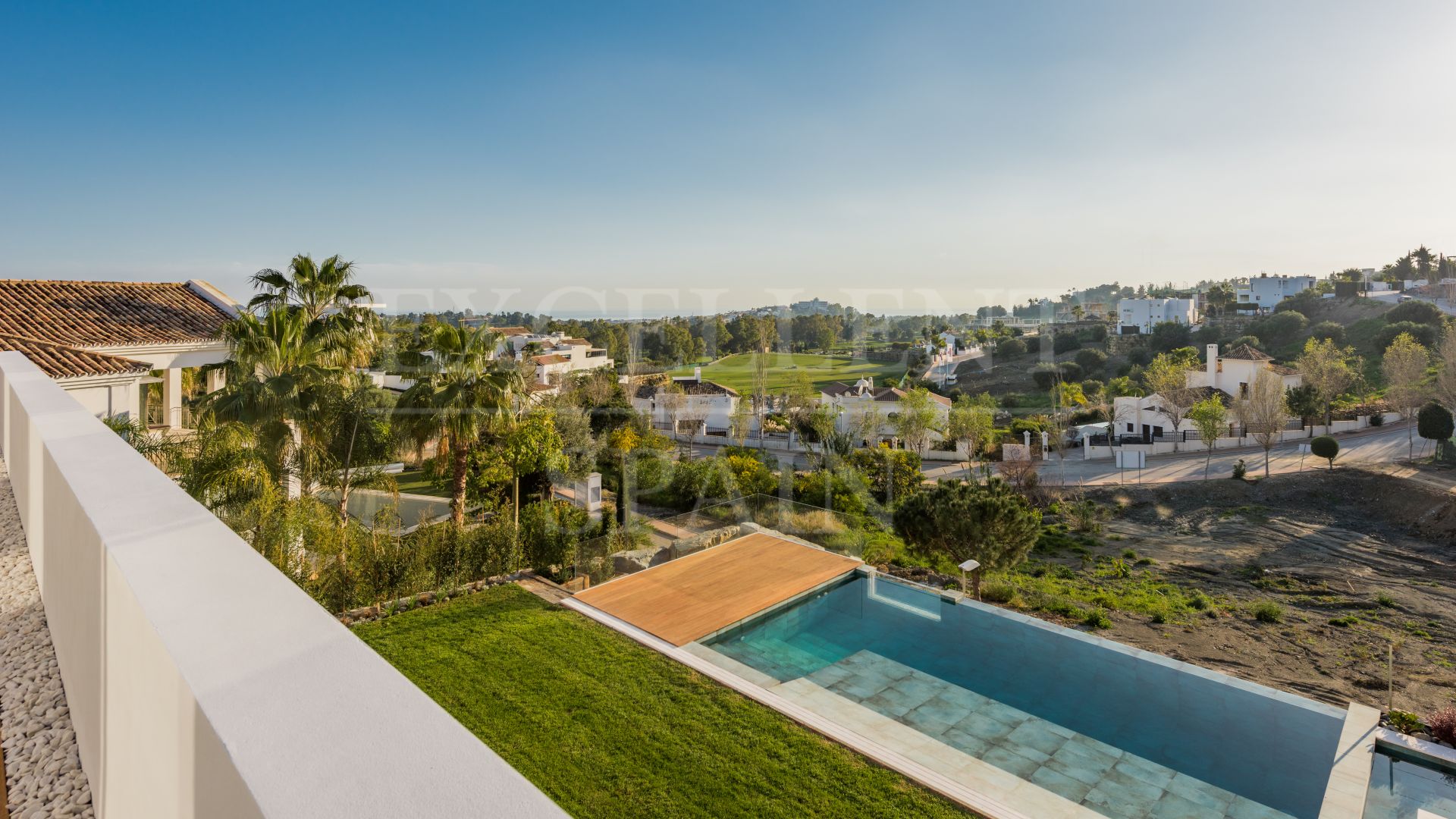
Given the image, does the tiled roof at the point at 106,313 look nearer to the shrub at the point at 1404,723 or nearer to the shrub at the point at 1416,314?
the shrub at the point at 1404,723

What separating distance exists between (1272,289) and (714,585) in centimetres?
7663

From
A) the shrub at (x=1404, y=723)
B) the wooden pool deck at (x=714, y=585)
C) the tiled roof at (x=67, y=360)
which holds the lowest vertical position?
the shrub at (x=1404, y=723)

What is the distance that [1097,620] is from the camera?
11.2 m

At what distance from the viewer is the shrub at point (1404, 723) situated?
25.6 ft

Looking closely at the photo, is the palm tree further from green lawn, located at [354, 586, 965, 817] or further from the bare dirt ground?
the bare dirt ground

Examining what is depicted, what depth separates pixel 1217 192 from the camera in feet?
97.5

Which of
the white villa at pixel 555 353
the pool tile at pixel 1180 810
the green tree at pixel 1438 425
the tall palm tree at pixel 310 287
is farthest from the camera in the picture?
the white villa at pixel 555 353

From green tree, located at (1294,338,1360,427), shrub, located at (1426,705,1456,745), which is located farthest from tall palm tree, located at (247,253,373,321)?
green tree, located at (1294,338,1360,427)

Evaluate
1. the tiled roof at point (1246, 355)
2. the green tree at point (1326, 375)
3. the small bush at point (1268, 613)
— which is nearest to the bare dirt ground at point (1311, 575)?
the small bush at point (1268, 613)

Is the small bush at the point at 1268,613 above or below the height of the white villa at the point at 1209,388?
below

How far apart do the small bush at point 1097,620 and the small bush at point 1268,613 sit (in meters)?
4.33

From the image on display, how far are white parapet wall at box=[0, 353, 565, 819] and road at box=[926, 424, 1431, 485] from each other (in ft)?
93.0

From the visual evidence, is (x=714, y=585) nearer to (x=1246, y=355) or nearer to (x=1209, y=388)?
(x=1209, y=388)

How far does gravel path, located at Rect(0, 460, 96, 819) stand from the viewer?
7.98 ft
